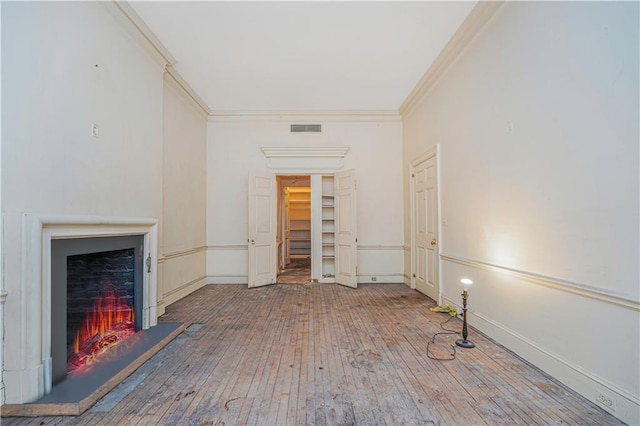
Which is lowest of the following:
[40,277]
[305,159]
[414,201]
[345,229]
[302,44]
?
[40,277]

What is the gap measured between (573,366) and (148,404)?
290 centimetres

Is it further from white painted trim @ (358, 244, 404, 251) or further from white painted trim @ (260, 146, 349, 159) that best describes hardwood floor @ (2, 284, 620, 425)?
white painted trim @ (260, 146, 349, 159)

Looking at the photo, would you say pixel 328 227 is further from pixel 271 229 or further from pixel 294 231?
pixel 294 231

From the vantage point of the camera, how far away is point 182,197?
15.6ft

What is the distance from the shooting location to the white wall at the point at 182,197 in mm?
4270

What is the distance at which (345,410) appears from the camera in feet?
6.21

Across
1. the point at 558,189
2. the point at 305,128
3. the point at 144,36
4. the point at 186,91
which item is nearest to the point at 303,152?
the point at 305,128

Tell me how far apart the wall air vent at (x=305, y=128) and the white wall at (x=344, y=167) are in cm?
8

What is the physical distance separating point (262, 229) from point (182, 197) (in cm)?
151

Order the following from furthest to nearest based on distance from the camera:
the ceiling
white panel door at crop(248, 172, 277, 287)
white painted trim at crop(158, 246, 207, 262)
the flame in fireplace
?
white panel door at crop(248, 172, 277, 287) → white painted trim at crop(158, 246, 207, 262) → the ceiling → the flame in fireplace

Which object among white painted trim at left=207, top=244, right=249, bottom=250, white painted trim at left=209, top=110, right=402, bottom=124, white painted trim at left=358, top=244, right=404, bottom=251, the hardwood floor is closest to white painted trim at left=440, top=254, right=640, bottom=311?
the hardwood floor

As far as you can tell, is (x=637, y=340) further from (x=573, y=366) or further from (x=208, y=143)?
(x=208, y=143)

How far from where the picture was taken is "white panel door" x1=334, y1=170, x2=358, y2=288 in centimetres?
547

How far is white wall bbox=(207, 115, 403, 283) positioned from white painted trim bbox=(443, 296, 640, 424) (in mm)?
2810
